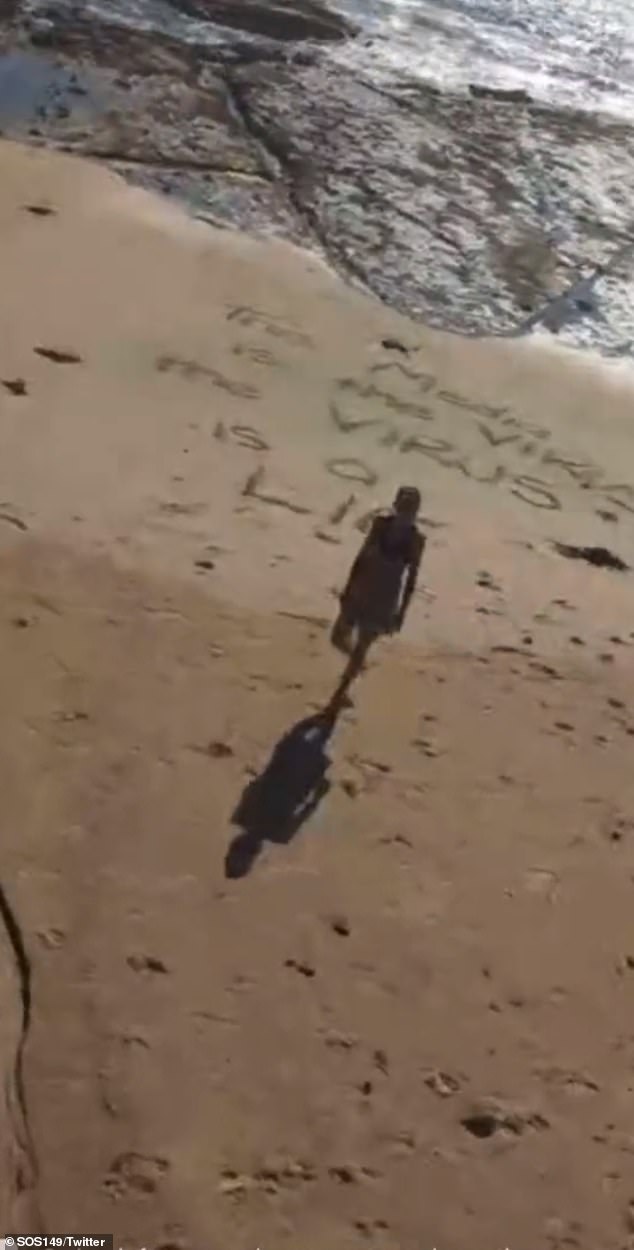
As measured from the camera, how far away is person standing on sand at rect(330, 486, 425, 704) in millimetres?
6141

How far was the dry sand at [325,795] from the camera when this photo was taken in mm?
4922

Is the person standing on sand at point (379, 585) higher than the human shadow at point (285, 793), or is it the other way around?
the person standing on sand at point (379, 585)

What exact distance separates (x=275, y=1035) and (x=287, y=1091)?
0.62ft

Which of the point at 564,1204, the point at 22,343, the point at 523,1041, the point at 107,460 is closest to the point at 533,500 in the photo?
the point at 107,460

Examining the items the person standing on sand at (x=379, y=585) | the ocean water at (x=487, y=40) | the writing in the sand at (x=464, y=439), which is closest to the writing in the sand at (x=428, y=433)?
the writing in the sand at (x=464, y=439)

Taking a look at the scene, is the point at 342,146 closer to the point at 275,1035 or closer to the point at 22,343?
the point at 22,343

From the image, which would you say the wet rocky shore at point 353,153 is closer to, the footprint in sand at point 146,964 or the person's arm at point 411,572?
the person's arm at point 411,572

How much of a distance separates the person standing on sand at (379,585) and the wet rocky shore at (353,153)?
9.91 feet

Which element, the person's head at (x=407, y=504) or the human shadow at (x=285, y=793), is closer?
the human shadow at (x=285, y=793)

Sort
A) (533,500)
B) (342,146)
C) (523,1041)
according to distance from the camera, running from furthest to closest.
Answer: (342,146) → (533,500) → (523,1041)

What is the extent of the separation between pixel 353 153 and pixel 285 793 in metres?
5.90

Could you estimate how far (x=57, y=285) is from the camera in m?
8.36
